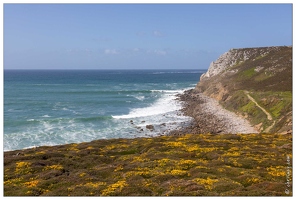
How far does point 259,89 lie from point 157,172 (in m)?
98.9

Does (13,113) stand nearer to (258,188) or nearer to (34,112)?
(34,112)

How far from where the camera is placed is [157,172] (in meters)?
25.0

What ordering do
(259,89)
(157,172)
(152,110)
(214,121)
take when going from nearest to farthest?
(157,172) < (214,121) < (259,89) < (152,110)

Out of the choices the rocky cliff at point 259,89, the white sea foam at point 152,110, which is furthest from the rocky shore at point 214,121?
the white sea foam at point 152,110

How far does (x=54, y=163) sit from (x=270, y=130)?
56.4 m

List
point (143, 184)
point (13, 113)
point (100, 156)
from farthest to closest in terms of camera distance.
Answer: point (13, 113), point (100, 156), point (143, 184)

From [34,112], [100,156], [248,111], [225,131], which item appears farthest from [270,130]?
[34,112]

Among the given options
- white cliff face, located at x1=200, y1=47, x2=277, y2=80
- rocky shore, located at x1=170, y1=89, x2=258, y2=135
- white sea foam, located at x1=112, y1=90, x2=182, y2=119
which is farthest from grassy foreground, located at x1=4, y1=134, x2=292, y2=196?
white cliff face, located at x1=200, y1=47, x2=277, y2=80

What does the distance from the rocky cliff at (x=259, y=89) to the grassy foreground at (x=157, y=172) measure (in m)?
36.0

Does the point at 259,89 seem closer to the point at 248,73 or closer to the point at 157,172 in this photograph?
the point at 248,73

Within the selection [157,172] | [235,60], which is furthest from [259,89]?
[157,172]

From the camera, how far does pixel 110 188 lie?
20.8 m

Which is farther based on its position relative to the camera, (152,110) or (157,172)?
(152,110)

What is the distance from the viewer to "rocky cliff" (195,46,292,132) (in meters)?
75.3
